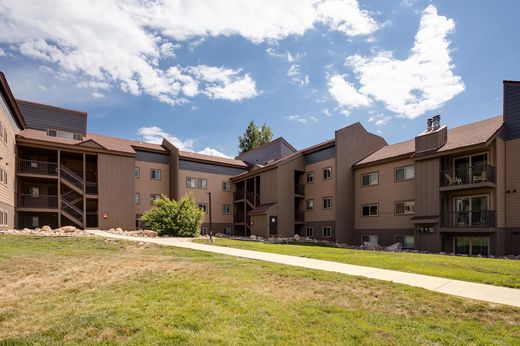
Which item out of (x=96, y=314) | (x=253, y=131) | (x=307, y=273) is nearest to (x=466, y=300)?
(x=307, y=273)

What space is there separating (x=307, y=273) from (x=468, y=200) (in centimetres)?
1804

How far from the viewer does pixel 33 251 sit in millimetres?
13633

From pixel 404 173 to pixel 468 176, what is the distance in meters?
4.59

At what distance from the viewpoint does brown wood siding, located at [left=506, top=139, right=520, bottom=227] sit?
69.4ft

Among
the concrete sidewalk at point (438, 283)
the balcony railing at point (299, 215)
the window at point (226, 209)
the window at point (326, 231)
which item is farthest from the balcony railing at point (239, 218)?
the concrete sidewalk at point (438, 283)

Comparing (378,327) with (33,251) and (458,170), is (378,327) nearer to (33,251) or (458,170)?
(33,251)

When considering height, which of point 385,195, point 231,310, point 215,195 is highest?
point 385,195

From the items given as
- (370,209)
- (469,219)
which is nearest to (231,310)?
(469,219)

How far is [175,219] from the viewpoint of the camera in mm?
26703

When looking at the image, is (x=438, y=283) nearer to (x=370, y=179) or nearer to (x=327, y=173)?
(x=370, y=179)

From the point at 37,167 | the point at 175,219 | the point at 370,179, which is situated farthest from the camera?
the point at 37,167

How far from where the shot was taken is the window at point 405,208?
25.6 metres

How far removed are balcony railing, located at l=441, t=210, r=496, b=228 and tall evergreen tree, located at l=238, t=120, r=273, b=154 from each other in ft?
139

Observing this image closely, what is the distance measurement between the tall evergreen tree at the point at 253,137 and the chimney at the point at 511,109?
43.3 m
